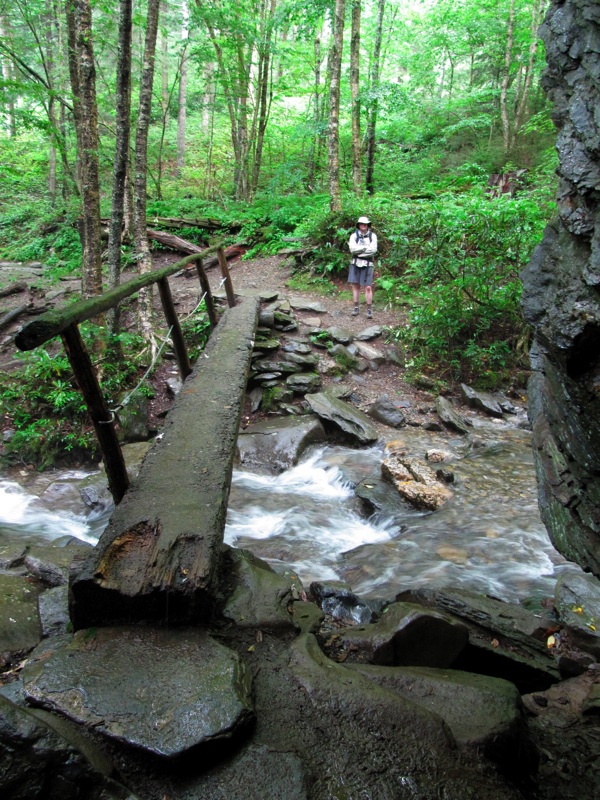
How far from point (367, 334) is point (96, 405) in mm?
7212

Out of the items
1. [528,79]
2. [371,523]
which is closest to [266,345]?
[371,523]

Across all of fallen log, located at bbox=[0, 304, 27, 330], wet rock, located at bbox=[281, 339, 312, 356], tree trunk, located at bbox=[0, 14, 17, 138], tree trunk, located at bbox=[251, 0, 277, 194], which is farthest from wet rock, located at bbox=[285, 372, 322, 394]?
tree trunk, located at bbox=[251, 0, 277, 194]

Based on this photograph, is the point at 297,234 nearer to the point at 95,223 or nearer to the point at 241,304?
the point at 241,304

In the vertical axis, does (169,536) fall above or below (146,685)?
above

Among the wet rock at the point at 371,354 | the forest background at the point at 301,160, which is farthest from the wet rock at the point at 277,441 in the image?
the wet rock at the point at 371,354

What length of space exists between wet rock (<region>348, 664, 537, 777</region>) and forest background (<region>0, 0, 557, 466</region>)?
578 cm

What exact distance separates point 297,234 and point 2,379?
8.77 meters

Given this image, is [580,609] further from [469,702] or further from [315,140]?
[315,140]

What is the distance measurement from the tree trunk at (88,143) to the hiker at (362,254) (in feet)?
15.5

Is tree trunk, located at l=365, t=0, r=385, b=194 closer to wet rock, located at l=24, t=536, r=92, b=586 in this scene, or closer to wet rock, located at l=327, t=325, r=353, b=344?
wet rock, located at l=327, t=325, r=353, b=344

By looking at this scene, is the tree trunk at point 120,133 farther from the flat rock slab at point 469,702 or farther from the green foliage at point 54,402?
the flat rock slab at point 469,702

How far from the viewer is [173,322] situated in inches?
217

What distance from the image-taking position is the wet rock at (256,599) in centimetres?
270

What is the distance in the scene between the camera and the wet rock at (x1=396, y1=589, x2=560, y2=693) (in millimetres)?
2992
